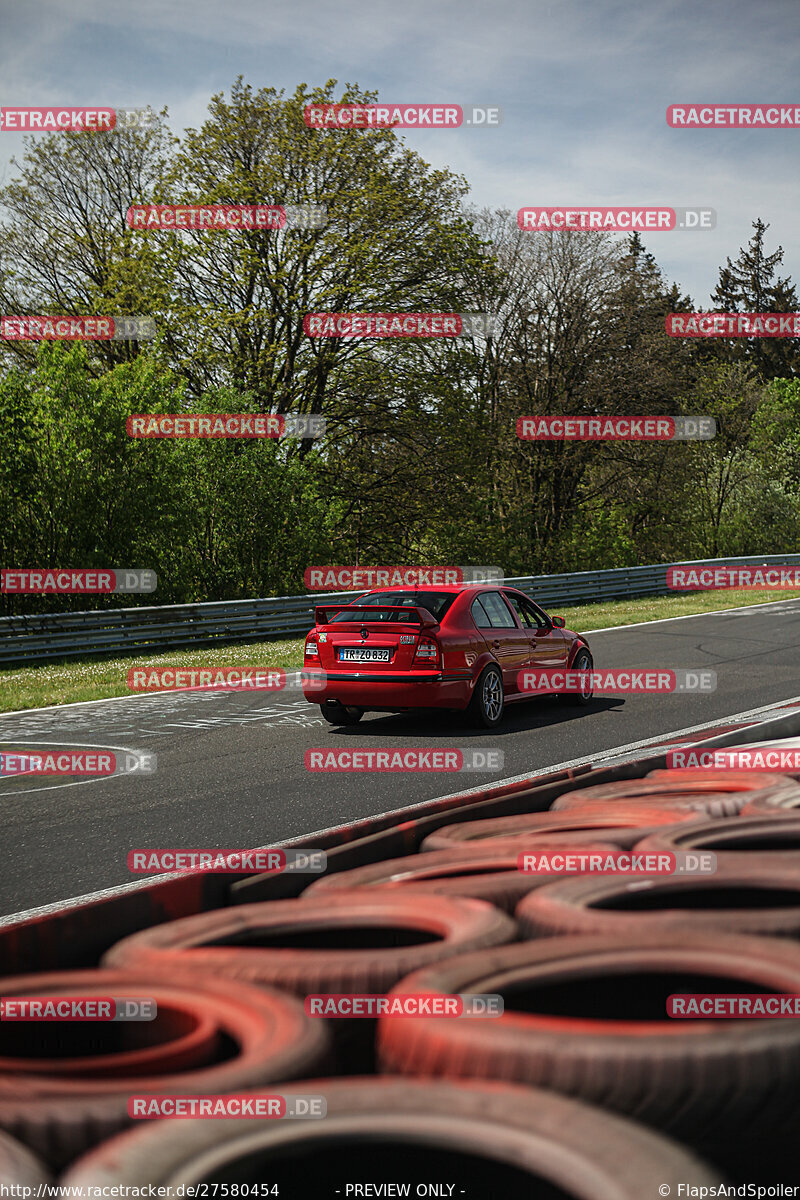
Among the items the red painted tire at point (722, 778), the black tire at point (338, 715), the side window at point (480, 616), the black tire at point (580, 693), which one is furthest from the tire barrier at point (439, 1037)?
the black tire at point (580, 693)

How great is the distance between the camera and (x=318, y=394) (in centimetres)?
3108

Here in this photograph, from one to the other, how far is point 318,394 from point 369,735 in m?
21.1

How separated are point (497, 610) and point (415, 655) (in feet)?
5.09

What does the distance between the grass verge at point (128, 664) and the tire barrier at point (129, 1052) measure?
11.6m

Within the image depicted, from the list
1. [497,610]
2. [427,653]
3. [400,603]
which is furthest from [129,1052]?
[497,610]

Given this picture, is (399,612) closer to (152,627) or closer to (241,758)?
(241,758)

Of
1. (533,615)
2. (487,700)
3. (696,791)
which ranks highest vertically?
(533,615)

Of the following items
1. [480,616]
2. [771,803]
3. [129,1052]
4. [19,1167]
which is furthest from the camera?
[480,616]

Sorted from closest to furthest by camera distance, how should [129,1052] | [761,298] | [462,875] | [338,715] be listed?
[129,1052], [462,875], [338,715], [761,298]

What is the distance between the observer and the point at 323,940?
3330 millimetres

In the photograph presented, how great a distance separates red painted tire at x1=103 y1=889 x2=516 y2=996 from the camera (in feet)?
9.19

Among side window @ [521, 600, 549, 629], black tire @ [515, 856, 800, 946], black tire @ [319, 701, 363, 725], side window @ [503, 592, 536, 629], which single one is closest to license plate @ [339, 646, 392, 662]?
black tire @ [319, 701, 363, 725]

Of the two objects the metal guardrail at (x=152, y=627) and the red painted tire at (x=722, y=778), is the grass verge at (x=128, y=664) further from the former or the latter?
the red painted tire at (x=722, y=778)

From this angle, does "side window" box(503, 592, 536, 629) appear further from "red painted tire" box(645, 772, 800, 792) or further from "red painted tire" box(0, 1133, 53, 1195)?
"red painted tire" box(0, 1133, 53, 1195)
